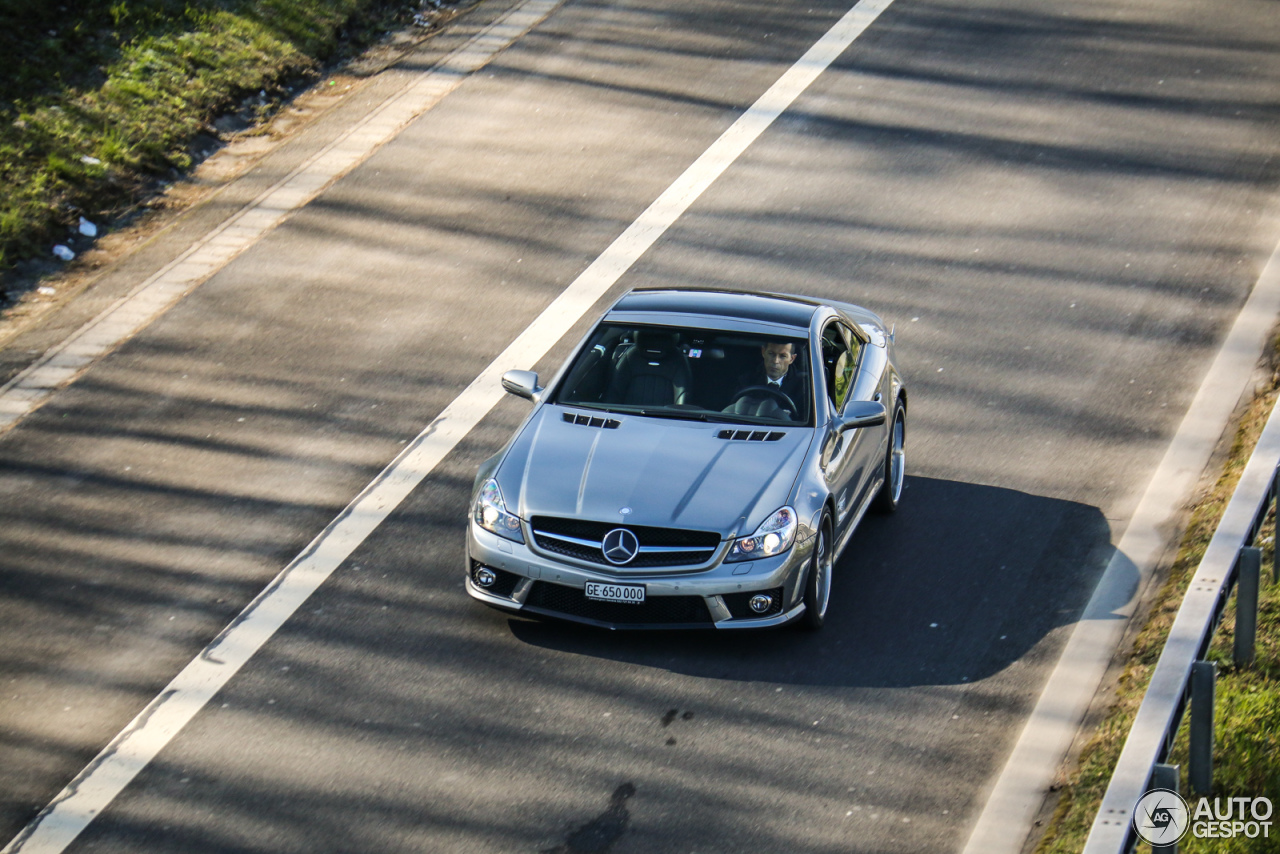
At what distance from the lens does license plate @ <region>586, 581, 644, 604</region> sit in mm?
9000

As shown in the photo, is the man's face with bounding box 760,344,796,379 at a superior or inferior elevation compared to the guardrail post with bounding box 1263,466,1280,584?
superior

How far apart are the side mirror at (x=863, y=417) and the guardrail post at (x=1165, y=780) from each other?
3.75 metres

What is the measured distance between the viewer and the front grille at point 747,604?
356 inches

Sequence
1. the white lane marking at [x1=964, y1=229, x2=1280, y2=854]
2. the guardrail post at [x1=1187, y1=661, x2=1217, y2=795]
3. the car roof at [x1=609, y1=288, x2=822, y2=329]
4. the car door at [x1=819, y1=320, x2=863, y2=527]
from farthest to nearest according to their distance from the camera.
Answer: the car roof at [x1=609, y1=288, x2=822, y2=329] → the car door at [x1=819, y1=320, x2=863, y2=527] → the white lane marking at [x1=964, y1=229, x2=1280, y2=854] → the guardrail post at [x1=1187, y1=661, x2=1217, y2=795]

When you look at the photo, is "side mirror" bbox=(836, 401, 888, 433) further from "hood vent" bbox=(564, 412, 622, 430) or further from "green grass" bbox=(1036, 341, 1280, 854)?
"green grass" bbox=(1036, 341, 1280, 854)

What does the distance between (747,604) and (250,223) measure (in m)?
8.20

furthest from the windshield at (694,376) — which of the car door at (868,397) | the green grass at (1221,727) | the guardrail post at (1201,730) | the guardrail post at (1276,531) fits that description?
the guardrail post at (1201,730)

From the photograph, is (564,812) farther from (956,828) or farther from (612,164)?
(612,164)

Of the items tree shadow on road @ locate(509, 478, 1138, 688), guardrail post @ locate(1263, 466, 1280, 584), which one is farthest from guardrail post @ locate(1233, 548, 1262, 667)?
tree shadow on road @ locate(509, 478, 1138, 688)

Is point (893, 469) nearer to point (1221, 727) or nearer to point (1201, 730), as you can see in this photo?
point (1221, 727)

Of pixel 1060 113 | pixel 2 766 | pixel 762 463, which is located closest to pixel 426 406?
pixel 762 463

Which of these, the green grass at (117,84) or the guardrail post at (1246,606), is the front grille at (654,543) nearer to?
the guardrail post at (1246,606)

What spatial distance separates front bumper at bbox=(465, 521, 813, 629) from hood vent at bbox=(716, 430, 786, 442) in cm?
81

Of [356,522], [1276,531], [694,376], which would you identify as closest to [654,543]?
[694,376]
